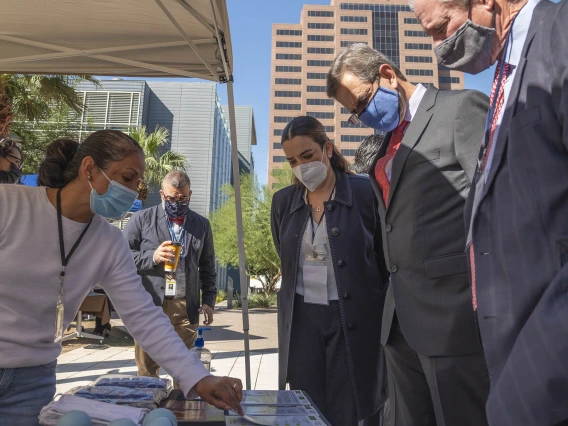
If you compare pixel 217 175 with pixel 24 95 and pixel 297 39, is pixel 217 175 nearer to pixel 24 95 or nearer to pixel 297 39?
pixel 24 95

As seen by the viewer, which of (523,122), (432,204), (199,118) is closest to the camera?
(523,122)

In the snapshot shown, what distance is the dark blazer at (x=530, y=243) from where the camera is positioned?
76cm

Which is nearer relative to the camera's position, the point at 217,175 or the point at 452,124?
the point at 452,124

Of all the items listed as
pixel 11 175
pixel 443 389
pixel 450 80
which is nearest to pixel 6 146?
pixel 11 175

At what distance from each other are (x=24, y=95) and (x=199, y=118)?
29.2m

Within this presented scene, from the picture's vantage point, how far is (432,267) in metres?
1.61

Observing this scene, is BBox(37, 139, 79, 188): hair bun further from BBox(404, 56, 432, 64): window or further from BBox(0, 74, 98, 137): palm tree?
BBox(404, 56, 432, 64): window

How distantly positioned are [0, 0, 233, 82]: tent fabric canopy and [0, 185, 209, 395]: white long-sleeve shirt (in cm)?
188

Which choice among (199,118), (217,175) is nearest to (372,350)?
(199,118)

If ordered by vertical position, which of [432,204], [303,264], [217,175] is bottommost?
[303,264]

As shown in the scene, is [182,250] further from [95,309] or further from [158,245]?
[95,309]

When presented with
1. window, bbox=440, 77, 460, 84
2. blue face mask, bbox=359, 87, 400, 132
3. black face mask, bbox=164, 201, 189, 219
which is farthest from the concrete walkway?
window, bbox=440, 77, 460, 84

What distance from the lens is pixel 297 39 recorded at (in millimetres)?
88812

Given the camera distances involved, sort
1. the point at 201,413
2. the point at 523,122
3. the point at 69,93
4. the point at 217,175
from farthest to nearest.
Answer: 1. the point at 217,175
2. the point at 69,93
3. the point at 201,413
4. the point at 523,122
